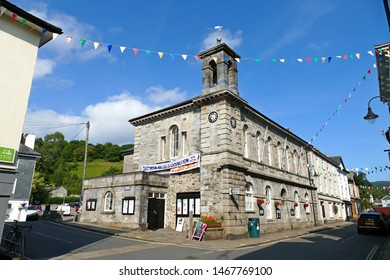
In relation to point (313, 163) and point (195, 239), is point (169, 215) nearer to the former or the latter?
point (195, 239)

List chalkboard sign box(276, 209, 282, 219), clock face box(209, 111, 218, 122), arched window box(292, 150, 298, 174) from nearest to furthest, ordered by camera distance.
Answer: clock face box(209, 111, 218, 122) < chalkboard sign box(276, 209, 282, 219) < arched window box(292, 150, 298, 174)

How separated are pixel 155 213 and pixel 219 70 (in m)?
10.9

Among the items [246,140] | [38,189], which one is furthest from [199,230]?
[38,189]

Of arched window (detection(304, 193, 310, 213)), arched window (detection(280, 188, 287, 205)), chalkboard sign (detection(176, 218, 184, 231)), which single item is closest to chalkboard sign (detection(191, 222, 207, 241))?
chalkboard sign (detection(176, 218, 184, 231))

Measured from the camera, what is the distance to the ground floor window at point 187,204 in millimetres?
17013

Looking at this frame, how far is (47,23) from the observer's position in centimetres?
911

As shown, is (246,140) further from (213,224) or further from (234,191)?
(213,224)

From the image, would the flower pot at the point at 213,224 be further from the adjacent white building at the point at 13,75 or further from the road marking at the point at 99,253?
the adjacent white building at the point at 13,75

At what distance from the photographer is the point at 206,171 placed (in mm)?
16484

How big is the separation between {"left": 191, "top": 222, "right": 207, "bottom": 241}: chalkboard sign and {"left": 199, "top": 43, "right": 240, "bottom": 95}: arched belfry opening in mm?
8733

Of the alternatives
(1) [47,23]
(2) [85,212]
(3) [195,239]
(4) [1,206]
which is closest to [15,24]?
(1) [47,23]

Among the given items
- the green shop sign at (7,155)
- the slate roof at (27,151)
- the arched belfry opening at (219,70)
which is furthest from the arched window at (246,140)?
the slate roof at (27,151)

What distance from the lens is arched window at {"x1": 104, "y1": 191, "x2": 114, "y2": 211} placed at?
19227 millimetres

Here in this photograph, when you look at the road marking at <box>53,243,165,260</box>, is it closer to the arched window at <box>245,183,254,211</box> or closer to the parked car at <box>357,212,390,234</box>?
the arched window at <box>245,183,254,211</box>
